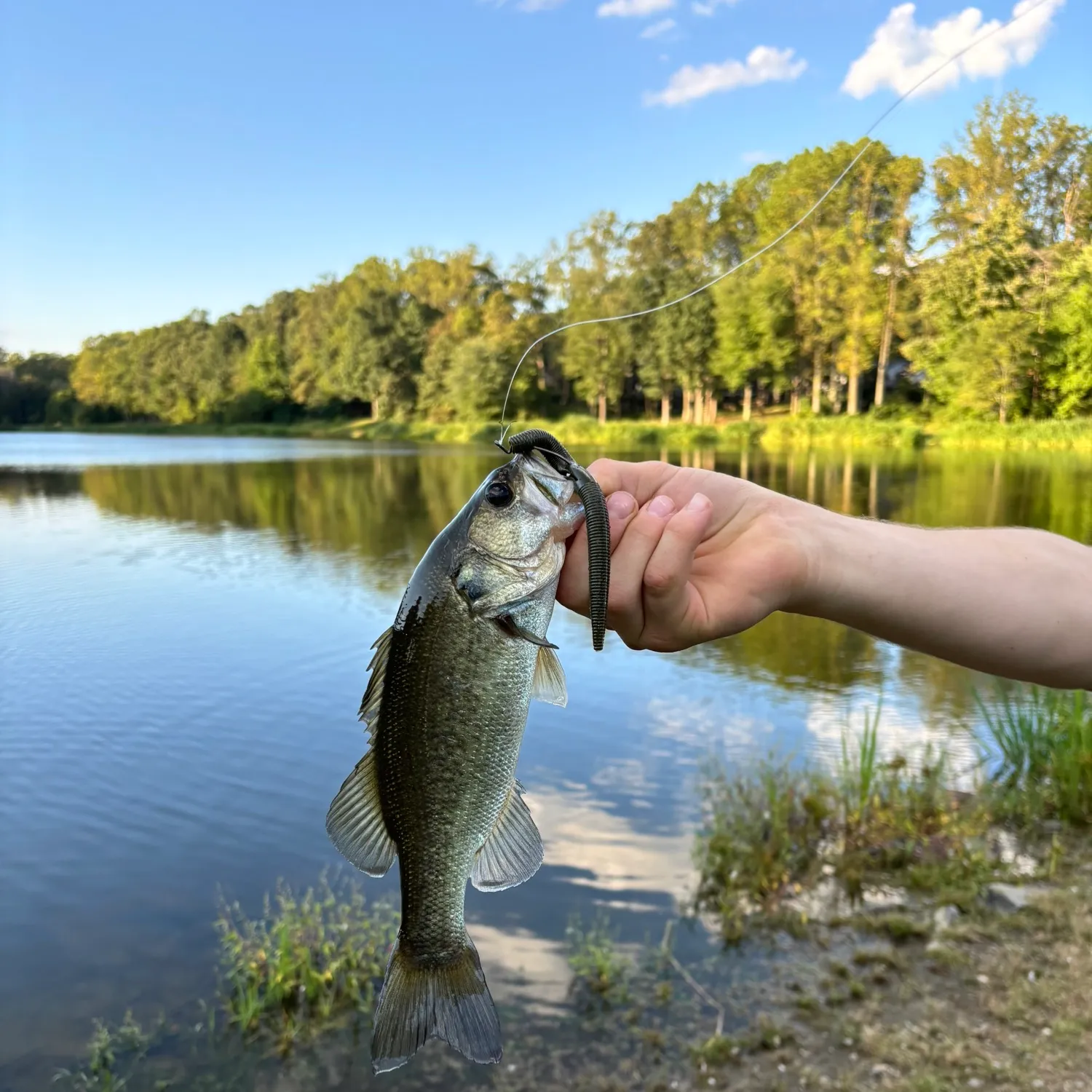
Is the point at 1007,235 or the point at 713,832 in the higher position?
the point at 1007,235

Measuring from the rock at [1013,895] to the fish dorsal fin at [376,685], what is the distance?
507cm

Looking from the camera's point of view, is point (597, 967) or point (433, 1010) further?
point (597, 967)

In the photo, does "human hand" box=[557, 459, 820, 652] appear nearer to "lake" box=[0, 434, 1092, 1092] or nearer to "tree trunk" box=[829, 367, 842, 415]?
"lake" box=[0, 434, 1092, 1092]

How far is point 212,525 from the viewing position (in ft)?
78.9

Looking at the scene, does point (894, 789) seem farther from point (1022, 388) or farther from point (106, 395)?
point (106, 395)

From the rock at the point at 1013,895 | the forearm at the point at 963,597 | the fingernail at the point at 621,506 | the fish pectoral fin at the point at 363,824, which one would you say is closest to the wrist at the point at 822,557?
the forearm at the point at 963,597

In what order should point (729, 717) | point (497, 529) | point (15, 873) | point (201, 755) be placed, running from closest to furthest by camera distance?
point (497, 529) → point (15, 873) → point (201, 755) → point (729, 717)

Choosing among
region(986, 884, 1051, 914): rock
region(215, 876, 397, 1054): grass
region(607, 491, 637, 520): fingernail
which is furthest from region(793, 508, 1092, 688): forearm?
region(215, 876, 397, 1054): grass

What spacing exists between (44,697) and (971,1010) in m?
10.9

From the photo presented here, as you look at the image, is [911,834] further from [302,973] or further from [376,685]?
[376,685]

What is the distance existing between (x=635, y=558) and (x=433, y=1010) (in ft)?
3.67

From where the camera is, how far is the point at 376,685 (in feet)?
6.23

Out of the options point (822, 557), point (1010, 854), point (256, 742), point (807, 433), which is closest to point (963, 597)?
point (822, 557)

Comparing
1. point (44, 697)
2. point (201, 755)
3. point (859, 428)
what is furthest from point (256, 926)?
point (859, 428)
